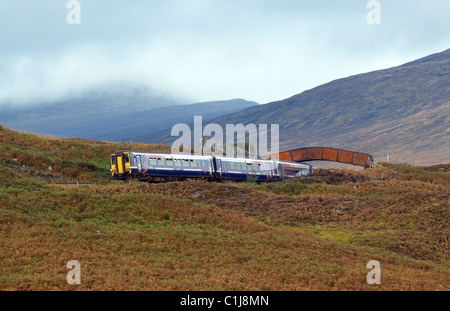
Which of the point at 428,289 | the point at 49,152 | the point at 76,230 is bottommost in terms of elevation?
the point at 428,289

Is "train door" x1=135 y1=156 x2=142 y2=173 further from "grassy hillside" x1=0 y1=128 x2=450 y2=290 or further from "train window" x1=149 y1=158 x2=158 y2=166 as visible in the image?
"grassy hillside" x1=0 y1=128 x2=450 y2=290

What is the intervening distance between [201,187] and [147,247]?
19484mm

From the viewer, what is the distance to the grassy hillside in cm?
2134

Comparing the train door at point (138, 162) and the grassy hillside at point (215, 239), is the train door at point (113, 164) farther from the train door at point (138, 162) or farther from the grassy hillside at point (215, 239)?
the grassy hillside at point (215, 239)

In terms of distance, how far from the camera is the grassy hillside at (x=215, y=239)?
21344 millimetres

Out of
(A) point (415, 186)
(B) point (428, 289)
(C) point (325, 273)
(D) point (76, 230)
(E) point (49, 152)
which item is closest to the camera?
(B) point (428, 289)

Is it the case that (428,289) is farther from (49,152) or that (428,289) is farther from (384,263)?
(49,152)

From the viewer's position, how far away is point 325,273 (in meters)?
22.8

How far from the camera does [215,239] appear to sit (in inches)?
1090

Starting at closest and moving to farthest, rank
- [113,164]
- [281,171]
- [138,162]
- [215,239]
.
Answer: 1. [215,239]
2. [138,162]
3. [113,164]
4. [281,171]

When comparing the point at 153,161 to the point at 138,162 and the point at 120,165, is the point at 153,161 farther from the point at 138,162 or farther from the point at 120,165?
the point at 120,165

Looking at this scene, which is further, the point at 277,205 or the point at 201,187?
the point at 201,187

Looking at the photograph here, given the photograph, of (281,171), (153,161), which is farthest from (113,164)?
(281,171)
